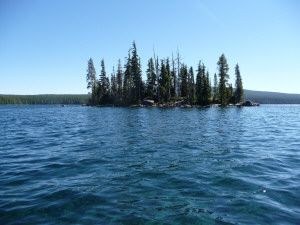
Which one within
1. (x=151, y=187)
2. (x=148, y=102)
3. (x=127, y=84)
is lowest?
(x=151, y=187)

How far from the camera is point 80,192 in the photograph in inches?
219

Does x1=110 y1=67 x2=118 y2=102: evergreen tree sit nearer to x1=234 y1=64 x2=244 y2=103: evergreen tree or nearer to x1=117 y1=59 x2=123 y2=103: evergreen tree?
x1=117 y1=59 x2=123 y2=103: evergreen tree

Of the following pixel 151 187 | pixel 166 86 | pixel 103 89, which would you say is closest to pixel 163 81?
pixel 166 86

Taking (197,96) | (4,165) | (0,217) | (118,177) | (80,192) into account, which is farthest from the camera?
(197,96)

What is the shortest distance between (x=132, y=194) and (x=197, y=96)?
78.8 metres

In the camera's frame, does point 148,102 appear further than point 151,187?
Yes

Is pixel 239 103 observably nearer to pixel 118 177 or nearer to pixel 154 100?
pixel 154 100

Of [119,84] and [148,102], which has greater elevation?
[119,84]

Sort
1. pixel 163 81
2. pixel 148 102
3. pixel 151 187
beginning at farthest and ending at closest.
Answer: pixel 163 81
pixel 148 102
pixel 151 187

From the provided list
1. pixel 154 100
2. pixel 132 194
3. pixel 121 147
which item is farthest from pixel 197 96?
pixel 132 194

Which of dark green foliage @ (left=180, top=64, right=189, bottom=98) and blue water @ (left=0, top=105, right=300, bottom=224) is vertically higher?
dark green foliage @ (left=180, top=64, right=189, bottom=98)

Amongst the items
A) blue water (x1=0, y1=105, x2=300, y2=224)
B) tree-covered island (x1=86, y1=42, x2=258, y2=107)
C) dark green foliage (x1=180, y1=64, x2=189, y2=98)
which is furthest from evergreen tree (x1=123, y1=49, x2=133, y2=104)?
blue water (x1=0, y1=105, x2=300, y2=224)

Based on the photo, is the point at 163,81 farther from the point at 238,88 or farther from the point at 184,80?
the point at 238,88

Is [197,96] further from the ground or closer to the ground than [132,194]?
further from the ground
